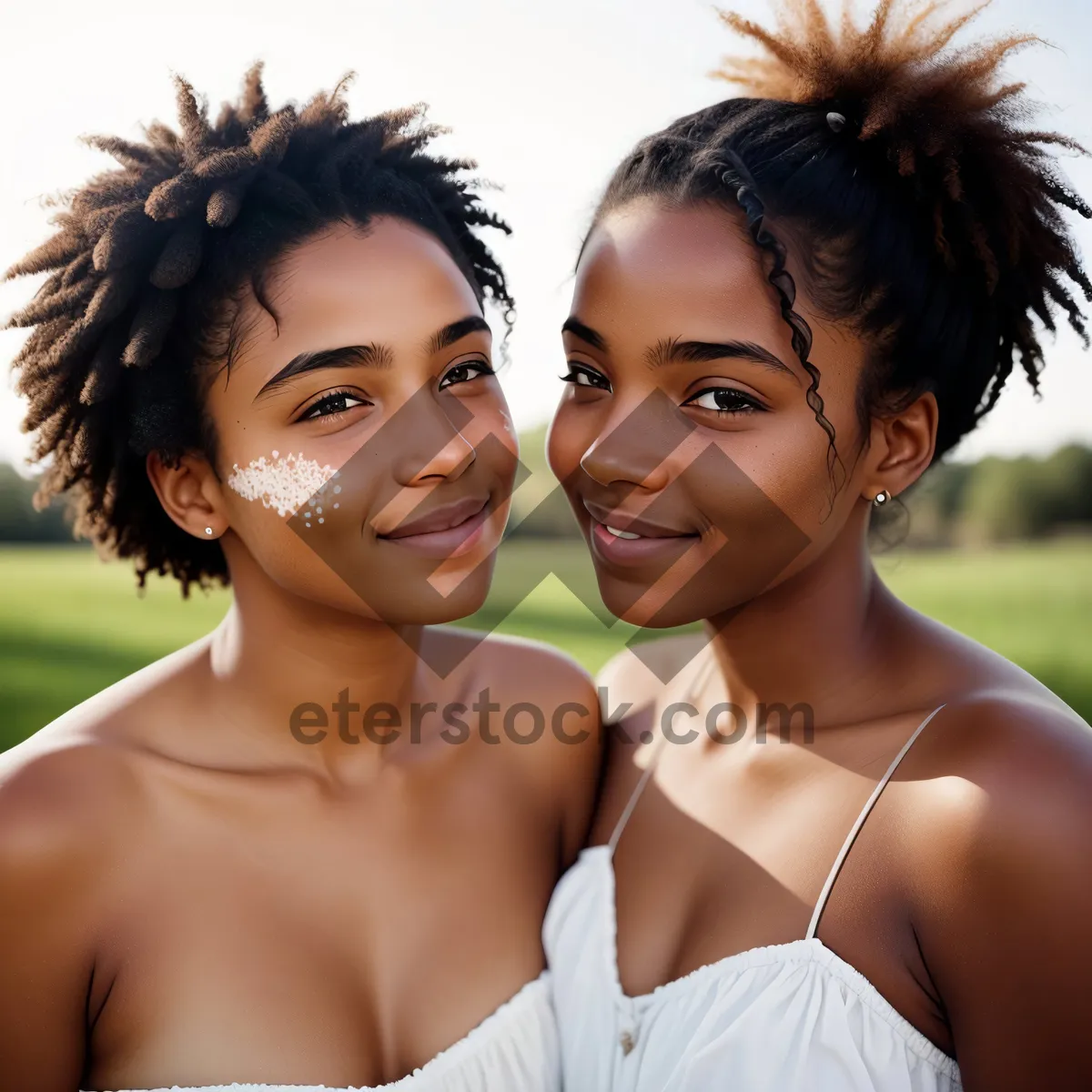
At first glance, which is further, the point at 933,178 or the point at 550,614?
the point at 550,614

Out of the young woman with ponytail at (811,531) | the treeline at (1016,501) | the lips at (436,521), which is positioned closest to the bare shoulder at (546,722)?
the young woman with ponytail at (811,531)

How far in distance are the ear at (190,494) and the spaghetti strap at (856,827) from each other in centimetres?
166

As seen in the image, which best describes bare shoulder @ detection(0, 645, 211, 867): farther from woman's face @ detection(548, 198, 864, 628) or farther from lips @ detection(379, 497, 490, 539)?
woman's face @ detection(548, 198, 864, 628)

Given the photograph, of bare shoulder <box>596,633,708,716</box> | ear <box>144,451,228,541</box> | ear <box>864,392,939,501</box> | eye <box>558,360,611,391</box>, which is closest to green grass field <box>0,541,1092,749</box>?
bare shoulder <box>596,633,708,716</box>

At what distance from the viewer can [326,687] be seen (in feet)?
8.70

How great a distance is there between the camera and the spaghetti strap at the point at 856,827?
2.12m

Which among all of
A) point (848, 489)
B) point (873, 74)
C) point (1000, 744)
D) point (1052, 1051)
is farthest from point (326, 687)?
point (873, 74)

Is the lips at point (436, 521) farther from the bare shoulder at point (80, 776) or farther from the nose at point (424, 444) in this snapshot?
the bare shoulder at point (80, 776)

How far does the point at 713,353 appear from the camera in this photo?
2.27m

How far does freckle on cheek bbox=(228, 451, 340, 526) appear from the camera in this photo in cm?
238

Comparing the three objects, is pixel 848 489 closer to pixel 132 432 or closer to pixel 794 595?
pixel 794 595

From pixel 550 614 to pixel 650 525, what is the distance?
13.7 meters

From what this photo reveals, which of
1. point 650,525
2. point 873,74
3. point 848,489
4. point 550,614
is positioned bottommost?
point 550,614

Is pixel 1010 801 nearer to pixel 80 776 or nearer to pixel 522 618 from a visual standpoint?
A: pixel 80 776
